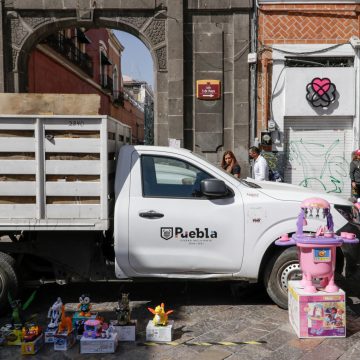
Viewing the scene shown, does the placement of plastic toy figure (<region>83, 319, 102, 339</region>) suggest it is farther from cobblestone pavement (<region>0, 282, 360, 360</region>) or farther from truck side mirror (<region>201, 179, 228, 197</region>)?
truck side mirror (<region>201, 179, 228, 197</region>)

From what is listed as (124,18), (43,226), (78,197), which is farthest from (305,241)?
(124,18)

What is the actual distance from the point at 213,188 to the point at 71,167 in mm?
1510

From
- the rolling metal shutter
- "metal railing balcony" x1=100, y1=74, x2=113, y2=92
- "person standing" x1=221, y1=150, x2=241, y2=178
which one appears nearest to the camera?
"person standing" x1=221, y1=150, x2=241, y2=178

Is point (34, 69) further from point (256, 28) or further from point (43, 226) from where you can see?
point (43, 226)

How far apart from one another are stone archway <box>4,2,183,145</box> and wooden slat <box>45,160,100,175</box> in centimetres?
741

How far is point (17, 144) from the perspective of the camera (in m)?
5.11

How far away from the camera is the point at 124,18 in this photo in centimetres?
1248

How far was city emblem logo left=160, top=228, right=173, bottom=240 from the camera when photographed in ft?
17.1

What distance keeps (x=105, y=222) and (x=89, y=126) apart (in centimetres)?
103

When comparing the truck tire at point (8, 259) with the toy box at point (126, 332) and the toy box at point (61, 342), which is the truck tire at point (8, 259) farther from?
the toy box at point (126, 332)

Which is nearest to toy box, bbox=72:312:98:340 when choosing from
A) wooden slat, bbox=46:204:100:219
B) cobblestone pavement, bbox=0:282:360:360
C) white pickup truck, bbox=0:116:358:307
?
cobblestone pavement, bbox=0:282:360:360

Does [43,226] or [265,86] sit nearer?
[43,226]

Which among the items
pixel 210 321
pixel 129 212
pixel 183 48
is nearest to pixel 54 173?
pixel 129 212

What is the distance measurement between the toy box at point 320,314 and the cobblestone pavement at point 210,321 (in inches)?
3.2
